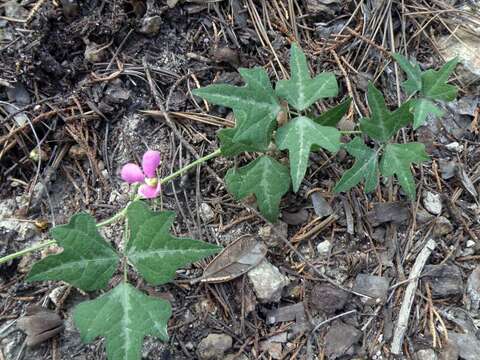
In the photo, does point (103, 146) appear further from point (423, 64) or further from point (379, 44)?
point (423, 64)

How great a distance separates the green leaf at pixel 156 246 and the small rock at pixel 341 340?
2.23ft

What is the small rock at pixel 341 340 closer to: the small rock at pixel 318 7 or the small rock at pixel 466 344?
A: the small rock at pixel 466 344

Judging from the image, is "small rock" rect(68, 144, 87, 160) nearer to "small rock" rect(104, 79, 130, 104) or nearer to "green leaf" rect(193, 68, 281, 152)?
"small rock" rect(104, 79, 130, 104)

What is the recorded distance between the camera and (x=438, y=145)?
230 centimetres

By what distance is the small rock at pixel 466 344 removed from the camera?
1984 mm

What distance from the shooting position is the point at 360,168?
2033mm

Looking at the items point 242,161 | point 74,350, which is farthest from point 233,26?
point 74,350

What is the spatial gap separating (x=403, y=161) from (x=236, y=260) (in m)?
0.81

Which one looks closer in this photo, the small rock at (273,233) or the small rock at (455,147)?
the small rock at (273,233)

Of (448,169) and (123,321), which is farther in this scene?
(448,169)

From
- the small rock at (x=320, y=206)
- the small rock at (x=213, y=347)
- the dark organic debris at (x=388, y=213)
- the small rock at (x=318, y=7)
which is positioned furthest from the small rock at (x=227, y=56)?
the small rock at (x=213, y=347)

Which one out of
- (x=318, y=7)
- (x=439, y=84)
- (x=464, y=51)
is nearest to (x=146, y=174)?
(x=318, y=7)

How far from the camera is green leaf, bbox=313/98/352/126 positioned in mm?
2023

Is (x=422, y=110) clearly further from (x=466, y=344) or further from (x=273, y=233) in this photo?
(x=466, y=344)
